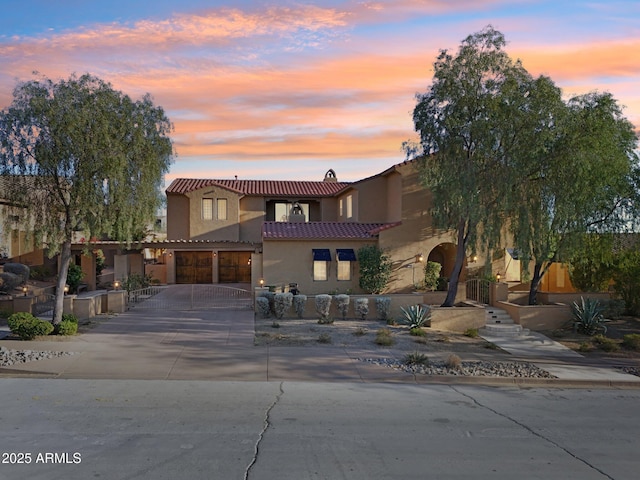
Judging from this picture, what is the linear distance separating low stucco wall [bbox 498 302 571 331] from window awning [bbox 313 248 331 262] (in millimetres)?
7980

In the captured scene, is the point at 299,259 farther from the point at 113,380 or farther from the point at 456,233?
the point at 113,380

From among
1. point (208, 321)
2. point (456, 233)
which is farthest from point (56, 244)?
point (456, 233)

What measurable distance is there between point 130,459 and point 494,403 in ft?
22.3

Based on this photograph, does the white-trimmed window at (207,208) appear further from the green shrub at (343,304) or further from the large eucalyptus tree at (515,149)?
the large eucalyptus tree at (515,149)

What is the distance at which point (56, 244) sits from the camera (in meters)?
15.8

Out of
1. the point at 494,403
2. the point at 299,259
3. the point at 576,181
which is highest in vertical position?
the point at 576,181

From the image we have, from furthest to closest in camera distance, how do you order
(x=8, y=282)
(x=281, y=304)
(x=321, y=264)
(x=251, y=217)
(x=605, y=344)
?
(x=251, y=217)
(x=321, y=264)
(x=8, y=282)
(x=281, y=304)
(x=605, y=344)

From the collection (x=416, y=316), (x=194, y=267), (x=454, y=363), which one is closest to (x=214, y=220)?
(x=194, y=267)

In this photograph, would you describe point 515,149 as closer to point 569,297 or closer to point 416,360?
point 569,297

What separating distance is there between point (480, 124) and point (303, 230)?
31.0 ft

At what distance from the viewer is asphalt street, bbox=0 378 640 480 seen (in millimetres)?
6906

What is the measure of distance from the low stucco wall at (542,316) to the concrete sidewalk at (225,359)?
5.48 feet

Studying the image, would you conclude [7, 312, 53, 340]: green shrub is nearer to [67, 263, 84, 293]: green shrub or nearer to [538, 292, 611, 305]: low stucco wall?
[67, 263, 84, 293]: green shrub

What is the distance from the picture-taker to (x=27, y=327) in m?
15.0
